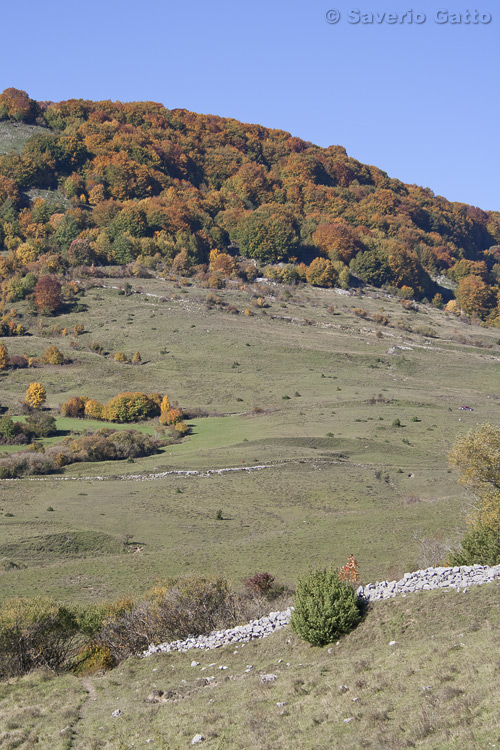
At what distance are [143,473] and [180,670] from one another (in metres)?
45.9

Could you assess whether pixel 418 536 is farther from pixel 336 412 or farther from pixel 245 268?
pixel 245 268

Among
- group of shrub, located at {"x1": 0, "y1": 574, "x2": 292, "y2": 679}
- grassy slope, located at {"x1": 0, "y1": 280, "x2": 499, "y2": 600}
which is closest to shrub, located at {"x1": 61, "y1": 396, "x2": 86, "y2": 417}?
grassy slope, located at {"x1": 0, "y1": 280, "x2": 499, "y2": 600}

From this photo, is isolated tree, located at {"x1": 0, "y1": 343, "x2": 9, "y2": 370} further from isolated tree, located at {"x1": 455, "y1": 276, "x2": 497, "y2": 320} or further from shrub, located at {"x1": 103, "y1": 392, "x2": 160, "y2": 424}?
isolated tree, located at {"x1": 455, "y1": 276, "x2": 497, "y2": 320}

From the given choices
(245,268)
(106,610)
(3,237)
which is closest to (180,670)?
(106,610)

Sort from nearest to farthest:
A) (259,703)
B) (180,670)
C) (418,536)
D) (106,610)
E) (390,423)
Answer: (259,703), (180,670), (106,610), (418,536), (390,423)

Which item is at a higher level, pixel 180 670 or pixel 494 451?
pixel 494 451

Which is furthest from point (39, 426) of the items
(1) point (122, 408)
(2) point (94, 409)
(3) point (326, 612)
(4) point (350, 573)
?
(3) point (326, 612)

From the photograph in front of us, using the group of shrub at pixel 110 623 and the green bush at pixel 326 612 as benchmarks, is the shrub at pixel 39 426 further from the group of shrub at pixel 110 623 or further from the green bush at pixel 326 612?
the green bush at pixel 326 612

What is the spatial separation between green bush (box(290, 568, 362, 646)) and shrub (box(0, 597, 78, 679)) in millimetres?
10257

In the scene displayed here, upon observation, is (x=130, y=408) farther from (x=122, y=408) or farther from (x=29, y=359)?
(x=29, y=359)

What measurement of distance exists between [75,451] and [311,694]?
63.0 meters

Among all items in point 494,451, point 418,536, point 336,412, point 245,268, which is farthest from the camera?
point 245,268

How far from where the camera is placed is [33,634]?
27781mm

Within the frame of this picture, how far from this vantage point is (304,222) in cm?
19325
